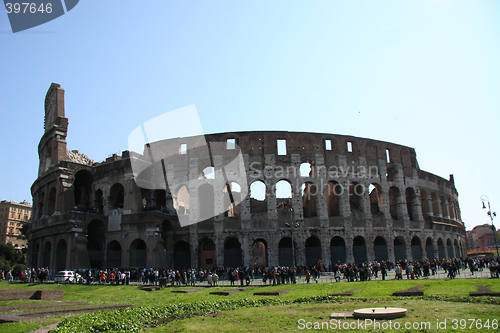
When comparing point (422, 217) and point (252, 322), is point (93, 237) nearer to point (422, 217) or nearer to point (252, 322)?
point (252, 322)

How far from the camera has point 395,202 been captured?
40.6 m

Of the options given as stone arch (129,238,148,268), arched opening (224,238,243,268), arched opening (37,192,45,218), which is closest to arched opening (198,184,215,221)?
arched opening (224,238,243,268)

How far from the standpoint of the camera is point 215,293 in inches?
725

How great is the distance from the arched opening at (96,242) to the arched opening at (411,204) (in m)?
32.9

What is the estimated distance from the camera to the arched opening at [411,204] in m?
41.0

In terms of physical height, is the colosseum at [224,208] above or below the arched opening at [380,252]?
above

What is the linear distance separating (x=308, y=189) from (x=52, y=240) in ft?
83.3

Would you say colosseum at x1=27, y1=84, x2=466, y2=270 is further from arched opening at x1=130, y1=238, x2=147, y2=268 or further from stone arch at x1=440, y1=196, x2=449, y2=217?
stone arch at x1=440, y1=196, x2=449, y2=217

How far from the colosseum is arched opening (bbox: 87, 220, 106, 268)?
0.10 m

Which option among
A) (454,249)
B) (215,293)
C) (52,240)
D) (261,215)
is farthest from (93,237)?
(454,249)

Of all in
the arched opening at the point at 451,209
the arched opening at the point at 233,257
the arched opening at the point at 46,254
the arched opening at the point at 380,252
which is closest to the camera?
the arched opening at the point at 233,257

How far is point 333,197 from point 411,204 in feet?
32.1

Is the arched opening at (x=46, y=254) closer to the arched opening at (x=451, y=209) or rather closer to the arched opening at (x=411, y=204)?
the arched opening at (x=411, y=204)

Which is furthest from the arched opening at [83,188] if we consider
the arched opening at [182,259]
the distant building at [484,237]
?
the distant building at [484,237]
